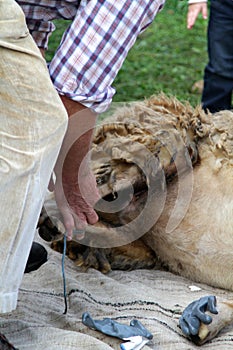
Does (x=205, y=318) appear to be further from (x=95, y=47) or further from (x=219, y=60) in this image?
(x=219, y=60)

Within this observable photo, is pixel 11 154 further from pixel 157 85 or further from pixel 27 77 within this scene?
pixel 157 85

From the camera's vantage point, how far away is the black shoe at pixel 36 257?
3777 mm

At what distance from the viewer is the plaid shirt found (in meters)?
2.95

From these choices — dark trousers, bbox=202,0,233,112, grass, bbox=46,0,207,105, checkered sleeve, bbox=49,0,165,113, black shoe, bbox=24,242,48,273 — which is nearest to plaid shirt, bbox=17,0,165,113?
checkered sleeve, bbox=49,0,165,113

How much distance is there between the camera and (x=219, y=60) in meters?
6.43

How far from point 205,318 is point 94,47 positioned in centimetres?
120

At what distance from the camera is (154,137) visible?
4035mm

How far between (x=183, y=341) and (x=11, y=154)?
1132 millimetres

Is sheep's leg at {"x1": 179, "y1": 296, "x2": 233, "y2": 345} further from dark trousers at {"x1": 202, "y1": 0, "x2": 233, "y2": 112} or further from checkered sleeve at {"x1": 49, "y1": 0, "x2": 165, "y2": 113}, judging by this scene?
dark trousers at {"x1": 202, "y1": 0, "x2": 233, "y2": 112}

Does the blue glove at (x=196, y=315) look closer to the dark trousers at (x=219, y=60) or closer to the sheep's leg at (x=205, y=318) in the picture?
the sheep's leg at (x=205, y=318)

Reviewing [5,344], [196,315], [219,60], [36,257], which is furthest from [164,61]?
[5,344]

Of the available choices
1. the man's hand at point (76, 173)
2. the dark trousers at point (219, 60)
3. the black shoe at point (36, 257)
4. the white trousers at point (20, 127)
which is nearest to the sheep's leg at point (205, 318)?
the man's hand at point (76, 173)

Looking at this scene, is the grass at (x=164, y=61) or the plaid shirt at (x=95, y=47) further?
the grass at (x=164, y=61)

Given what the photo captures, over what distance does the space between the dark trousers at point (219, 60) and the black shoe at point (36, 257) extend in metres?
2.88
